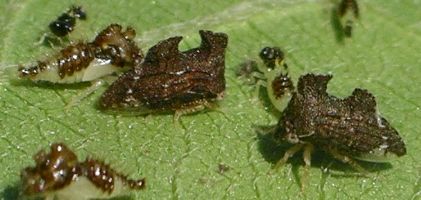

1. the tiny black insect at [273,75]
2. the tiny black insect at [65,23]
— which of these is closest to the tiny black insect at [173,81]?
the tiny black insect at [273,75]

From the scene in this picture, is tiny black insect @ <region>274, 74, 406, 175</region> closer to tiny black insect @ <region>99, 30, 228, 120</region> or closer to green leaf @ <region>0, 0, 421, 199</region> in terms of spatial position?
green leaf @ <region>0, 0, 421, 199</region>

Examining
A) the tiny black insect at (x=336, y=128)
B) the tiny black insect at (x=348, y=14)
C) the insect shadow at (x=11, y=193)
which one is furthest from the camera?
the tiny black insect at (x=348, y=14)

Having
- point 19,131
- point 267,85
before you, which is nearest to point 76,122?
point 19,131

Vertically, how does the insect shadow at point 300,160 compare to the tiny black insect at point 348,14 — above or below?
below

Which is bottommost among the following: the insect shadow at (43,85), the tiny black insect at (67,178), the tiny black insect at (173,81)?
the insect shadow at (43,85)

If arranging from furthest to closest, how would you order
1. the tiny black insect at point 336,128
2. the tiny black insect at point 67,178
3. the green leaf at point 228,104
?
the tiny black insect at point 336,128
the green leaf at point 228,104
the tiny black insect at point 67,178

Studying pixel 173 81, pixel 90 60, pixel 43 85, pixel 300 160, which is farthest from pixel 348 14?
pixel 43 85

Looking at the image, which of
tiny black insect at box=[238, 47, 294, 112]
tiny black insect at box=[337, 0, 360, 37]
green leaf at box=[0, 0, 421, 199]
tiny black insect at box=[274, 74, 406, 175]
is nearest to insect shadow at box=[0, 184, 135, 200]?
green leaf at box=[0, 0, 421, 199]

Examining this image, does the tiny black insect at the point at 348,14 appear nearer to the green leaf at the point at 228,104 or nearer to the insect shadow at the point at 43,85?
the green leaf at the point at 228,104

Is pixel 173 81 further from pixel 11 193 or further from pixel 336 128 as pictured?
pixel 11 193
